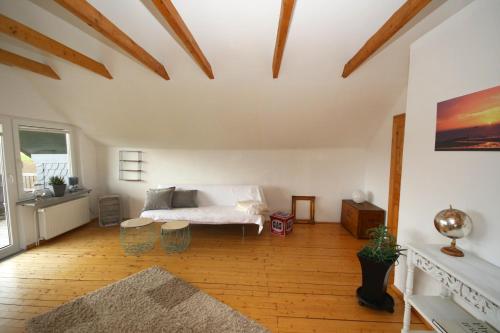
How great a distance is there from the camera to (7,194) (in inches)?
112

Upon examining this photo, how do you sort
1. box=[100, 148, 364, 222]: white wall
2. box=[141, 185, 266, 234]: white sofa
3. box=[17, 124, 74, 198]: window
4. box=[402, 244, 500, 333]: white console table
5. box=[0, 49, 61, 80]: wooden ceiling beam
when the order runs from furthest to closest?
1. box=[100, 148, 364, 222]: white wall
2. box=[141, 185, 266, 234]: white sofa
3. box=[17, 124, 74, 198]: window
4. box=[0, 49, 61, 80]: wooden ceiling beam
5. box=[402, 244, 500, 333]: white console table

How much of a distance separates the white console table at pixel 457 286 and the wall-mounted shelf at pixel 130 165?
179 inches

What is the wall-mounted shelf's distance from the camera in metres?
4.33

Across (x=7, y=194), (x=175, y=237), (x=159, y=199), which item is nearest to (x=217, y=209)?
(x=175, y=237)

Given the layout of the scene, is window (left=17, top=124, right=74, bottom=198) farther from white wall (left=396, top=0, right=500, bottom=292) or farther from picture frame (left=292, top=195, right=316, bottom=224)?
white wall (left=396, top=0, right=500, bottom=292)

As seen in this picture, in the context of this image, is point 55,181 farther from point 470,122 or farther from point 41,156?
point 470,122

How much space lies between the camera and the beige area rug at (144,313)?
1.72 m

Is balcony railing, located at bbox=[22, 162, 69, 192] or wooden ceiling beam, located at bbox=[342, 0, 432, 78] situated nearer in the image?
wooden ceiling beam, located at bbox=[342, 0, 432, 78]

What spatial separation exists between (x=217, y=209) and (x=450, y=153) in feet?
10.1

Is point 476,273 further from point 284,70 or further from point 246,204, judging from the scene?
point 246,204

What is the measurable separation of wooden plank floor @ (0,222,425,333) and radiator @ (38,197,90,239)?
180 millimetres

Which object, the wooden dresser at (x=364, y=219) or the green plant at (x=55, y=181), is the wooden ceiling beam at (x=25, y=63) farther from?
the wooden dresser at (x=364, y=219)

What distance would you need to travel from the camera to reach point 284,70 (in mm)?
2525

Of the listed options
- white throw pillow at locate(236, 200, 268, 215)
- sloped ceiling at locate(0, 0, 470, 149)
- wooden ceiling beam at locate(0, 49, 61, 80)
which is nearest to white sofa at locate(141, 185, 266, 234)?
white throw pillow at locate(236, 200, 268, 215)
